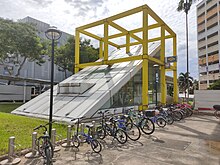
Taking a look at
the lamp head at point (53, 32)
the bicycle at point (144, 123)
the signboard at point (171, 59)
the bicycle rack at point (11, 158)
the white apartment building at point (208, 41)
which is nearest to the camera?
the bicycle rack at point (11, 158)

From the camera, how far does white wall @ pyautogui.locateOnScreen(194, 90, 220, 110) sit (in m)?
13.5

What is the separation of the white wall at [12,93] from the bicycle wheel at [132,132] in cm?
1880

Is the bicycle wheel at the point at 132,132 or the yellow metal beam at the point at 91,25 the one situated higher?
the yellow metal beam at the point at 91,25

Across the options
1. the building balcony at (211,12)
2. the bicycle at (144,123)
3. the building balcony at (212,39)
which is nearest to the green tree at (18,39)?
the bicycle at (144,123)

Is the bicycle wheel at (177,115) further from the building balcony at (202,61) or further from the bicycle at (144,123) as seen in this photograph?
the building balcony at (202,61)

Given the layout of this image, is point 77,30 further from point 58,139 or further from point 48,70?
point 48,70

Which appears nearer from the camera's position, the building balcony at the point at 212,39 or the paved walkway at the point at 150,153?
the paved walkway at the point at 150,153

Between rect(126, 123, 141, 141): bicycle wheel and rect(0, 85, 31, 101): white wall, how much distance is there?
1880cm

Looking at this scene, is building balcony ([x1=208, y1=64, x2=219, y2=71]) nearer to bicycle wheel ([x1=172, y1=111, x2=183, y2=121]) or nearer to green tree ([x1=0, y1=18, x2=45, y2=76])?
bicycle wheel ([x1=172, y1=111, x2=183, y2=121])

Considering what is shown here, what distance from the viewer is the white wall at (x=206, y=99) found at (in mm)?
13495

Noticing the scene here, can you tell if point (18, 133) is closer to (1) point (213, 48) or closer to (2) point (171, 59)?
(2) point (171, 59)

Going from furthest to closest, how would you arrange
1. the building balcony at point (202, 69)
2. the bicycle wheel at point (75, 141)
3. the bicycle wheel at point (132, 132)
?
the building balcony at point (202, 69)
the bicycle wheel at point (132, 132)
the bicycle wheel at point (75, 141)

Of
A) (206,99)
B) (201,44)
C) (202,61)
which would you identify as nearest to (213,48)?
(202,61)

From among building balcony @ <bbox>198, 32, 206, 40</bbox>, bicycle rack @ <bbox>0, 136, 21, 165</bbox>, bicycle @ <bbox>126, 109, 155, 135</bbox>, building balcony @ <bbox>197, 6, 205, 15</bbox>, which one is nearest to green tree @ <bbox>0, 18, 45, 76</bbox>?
bicycle @ <bbox>126, 109, 155, 135</bbox>
